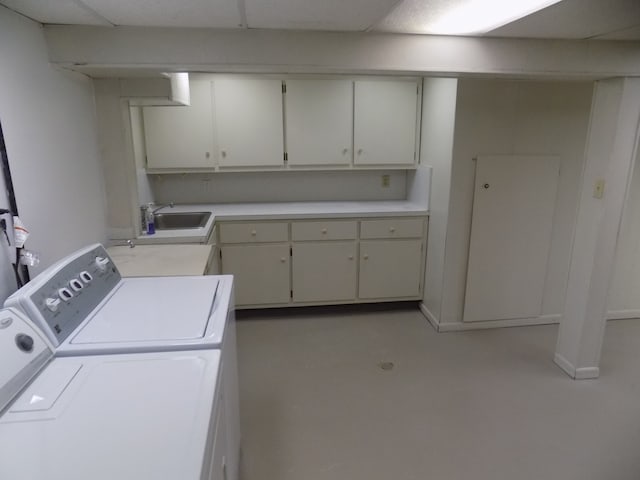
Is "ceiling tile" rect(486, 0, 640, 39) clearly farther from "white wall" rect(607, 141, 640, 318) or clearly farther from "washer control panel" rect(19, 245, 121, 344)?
"washer control panel" rect(19, 245, 121, 344)

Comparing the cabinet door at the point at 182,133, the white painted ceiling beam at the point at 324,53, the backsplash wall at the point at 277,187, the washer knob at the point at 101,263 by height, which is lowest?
the washer knob at the point at 101,263

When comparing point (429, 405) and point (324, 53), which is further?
point (429, 405)

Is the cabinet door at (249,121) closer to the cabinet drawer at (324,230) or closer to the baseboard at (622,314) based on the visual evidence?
the cabinet drawer at (324,230)

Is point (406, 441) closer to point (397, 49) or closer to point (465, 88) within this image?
point (397, 49)

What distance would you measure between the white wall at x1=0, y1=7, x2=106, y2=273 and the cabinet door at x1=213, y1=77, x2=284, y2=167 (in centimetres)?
126

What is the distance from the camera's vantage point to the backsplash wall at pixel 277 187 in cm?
383

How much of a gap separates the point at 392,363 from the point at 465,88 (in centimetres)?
204

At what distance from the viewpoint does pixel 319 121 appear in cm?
358

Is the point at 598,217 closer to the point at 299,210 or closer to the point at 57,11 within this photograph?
the point at 299,210

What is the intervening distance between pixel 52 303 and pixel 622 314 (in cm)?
426

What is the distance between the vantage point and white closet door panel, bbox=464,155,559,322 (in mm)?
3137

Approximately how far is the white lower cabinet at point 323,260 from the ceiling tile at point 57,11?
71.8 inches

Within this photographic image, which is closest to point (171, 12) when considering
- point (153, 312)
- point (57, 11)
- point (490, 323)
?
point (57, 11)

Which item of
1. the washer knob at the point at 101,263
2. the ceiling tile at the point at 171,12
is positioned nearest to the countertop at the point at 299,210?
the washer knob at the point at 101,263
